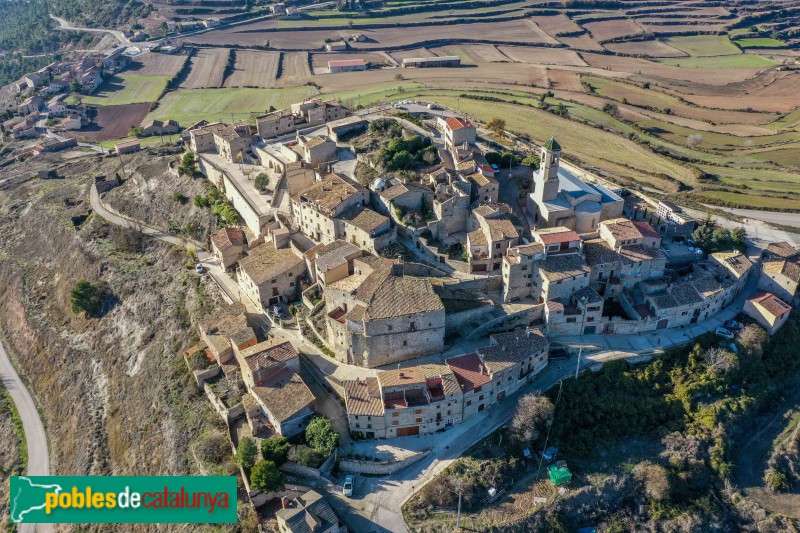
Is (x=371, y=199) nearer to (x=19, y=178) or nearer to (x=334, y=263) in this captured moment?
(x=334, y=263)

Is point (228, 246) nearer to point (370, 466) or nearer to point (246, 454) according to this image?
point (246, 454)

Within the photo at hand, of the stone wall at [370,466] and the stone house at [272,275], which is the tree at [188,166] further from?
the stone wall at [370,466]

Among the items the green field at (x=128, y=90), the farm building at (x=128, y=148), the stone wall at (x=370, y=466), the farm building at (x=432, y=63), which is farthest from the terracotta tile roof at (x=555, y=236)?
the green field at (x=128, y=90)

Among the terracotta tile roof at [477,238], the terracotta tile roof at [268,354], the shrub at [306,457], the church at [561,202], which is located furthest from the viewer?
the church at [561,202]

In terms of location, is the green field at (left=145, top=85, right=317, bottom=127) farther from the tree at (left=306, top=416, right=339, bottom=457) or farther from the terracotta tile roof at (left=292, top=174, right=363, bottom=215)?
the tree at (left=306, top=416, right=339, bottom=457)

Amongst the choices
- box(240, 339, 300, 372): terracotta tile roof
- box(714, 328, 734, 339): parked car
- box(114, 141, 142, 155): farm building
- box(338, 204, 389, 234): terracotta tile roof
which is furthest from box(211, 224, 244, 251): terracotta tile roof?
box(714, 328, 734, 339): parked car

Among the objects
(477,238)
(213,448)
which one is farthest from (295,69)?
(213,448)
